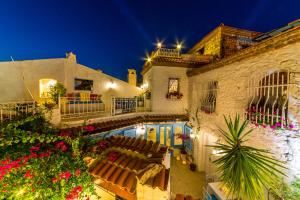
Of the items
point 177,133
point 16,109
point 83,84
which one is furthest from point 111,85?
point 16,109

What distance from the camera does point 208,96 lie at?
7.40m

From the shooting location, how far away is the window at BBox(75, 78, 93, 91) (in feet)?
31.9

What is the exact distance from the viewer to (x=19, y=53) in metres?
35.3

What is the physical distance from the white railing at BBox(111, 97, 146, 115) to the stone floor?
4810 mm

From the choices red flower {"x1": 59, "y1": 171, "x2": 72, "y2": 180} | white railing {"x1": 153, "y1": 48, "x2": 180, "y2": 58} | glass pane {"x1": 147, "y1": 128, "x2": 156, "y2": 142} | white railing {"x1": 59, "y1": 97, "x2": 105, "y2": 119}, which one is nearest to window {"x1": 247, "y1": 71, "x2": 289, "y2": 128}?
red flower {"x1": 59, "y1": 171, "x2": 72, "y2": 180}

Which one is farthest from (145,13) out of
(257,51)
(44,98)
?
(257,51)

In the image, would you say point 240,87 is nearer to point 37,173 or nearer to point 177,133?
point 177,133

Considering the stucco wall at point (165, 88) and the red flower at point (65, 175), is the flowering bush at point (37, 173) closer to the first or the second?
the red flower at point (65, 175)

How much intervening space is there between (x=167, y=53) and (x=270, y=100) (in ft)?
22.6

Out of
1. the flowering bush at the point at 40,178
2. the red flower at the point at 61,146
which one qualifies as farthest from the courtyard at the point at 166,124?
the red flower at the point at 61,146

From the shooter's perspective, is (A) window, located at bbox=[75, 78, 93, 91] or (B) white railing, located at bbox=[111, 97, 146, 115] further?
(A) window, located at bbox=[75, 78, 93, 91]

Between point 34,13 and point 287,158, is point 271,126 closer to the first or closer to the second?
point 287,158

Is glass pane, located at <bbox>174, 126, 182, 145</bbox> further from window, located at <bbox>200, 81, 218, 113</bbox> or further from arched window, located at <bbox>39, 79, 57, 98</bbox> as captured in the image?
arched window, located at <bbox>39, 79, 57, 98</bbox>

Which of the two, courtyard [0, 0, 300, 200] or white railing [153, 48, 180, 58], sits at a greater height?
white railing [153, 48, 180, 58]
